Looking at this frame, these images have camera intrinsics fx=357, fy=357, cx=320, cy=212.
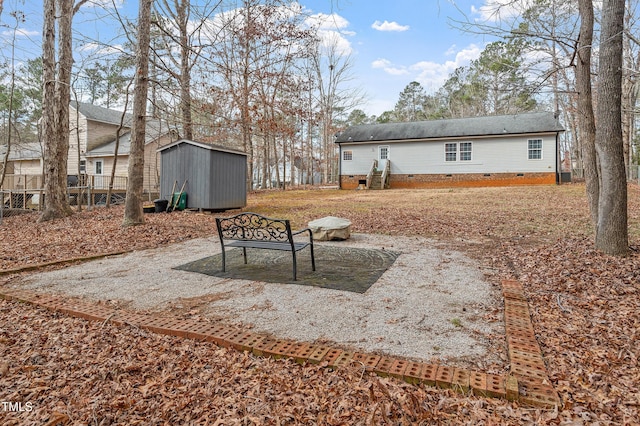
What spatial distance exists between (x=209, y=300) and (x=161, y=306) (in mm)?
445

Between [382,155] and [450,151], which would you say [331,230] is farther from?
[382,155]

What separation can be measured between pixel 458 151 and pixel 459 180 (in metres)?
1.82

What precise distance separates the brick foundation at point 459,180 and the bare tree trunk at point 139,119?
57.6ft

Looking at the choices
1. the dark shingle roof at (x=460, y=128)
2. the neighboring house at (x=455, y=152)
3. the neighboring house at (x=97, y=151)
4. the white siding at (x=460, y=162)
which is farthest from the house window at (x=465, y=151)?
the neighboring house at (x=97, y=151)

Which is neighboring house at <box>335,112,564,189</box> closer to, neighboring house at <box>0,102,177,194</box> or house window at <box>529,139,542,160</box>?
house window at <box>529,139,542,160</box>

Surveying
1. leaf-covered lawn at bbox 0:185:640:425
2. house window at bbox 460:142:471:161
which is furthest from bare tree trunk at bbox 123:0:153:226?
house window at bbox 460:142:471:161

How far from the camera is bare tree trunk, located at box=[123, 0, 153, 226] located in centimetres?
799

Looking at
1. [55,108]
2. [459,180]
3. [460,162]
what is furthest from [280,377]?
[460,162]

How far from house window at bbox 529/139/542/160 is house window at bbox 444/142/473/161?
126 inches

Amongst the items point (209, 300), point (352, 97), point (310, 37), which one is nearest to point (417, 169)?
point (310, 37)

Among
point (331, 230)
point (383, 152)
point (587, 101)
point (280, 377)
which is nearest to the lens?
point (280, 377)

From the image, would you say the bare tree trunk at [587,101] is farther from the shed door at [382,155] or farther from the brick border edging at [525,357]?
the shed door at [382,155]

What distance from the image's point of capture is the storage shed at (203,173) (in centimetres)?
1142

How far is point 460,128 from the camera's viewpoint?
74.1 ft
